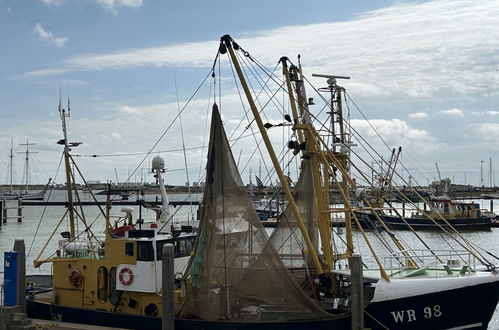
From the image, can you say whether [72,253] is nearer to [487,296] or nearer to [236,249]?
[236,249]

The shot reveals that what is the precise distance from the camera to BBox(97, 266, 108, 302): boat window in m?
20.3

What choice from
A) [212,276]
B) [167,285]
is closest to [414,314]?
[212,276]

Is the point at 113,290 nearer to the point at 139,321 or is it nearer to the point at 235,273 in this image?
the point at 139,321

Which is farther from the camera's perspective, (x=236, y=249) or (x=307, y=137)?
(x=307, y=137)

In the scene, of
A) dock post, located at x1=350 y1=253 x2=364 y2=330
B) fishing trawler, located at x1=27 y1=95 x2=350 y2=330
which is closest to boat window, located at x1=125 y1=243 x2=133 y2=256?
fishing trawler, located at x1=27 y1=95 x2=350 y2=330

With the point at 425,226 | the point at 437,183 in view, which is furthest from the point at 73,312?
the point at 437,183

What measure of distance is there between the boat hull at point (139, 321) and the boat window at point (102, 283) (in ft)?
1.83

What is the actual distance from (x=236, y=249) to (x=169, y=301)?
257 centimetres

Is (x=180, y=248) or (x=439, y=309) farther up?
(x=180, y=248)

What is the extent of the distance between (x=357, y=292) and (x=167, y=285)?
199 inches

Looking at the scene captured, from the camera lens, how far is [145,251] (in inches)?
772

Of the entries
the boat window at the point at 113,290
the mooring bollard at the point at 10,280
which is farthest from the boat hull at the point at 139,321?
the mooring bollard at the point at 10,280

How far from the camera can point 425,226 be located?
72812 mm

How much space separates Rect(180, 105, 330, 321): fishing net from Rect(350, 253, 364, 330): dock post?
6.63ft
